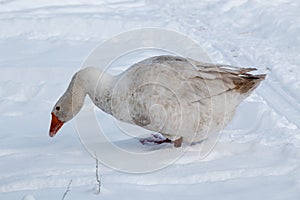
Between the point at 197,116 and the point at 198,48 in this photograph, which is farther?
the point at 198,48

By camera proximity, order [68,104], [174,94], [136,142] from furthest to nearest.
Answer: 1. [136,142]
2. [68,104]
3. [174,94]

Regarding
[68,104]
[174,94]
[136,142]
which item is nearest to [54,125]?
[68,104]

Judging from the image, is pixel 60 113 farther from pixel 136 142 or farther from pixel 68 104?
pixel 136 142

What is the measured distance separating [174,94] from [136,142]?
0.75m

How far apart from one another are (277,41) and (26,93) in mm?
3413

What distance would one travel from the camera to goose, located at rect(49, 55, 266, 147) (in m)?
5.20

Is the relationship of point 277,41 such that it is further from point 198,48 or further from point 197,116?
point 197,116

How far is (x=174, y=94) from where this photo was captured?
521 centimetres

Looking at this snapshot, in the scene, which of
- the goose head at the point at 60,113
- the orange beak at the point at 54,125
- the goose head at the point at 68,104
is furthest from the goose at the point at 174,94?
the orange beak at the point at 54,125

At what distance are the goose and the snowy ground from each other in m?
0.26

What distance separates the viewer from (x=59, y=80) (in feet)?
24.8

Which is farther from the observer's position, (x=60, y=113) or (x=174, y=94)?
(x=60, y=113)

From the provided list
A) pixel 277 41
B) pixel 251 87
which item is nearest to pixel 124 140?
pixel 251 87

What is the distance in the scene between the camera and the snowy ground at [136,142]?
4.54 meters
